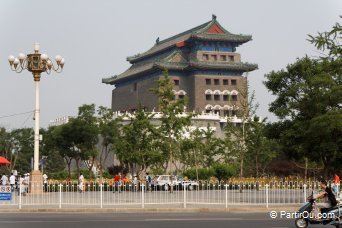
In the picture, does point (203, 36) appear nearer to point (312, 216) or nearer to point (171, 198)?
point (171, 198)

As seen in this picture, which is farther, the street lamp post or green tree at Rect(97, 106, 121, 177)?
green tree at Rect(97, 106, 121, 177)

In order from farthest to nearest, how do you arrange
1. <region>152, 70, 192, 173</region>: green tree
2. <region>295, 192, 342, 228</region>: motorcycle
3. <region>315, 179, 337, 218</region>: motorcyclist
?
1. <region>152, 70, 192, 173</region>: green tree
2. <region>315, 179, 337, 218</region>: motorcyclist
3. <region>295, 192, 342, 228</region>: motorcycle

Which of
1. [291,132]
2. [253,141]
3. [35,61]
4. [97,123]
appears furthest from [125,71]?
[291,132]

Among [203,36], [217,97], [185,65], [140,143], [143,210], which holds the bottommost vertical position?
[143,210]

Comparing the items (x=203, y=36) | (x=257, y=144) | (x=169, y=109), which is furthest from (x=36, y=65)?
(x=203, y=36)

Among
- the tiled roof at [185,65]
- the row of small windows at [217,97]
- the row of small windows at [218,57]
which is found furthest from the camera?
the row of small windows at [217,97]

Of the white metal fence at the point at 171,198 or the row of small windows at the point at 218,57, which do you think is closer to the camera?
the white metal fence at the point at 171,198

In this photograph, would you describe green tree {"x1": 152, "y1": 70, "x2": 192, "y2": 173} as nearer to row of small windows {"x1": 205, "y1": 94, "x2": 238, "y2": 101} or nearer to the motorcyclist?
the motorcyclist

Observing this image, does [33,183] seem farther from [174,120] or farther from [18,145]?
[18,145]

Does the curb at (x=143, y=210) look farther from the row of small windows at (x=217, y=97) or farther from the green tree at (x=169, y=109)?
the row of small windows at (x=217, y=97)

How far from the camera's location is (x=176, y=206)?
73.2 feet

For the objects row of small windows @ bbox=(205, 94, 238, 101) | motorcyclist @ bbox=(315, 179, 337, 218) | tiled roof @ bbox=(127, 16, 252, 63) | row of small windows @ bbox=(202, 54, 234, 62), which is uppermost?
tiled roof @ bbox=(127, 16, 252, 63)

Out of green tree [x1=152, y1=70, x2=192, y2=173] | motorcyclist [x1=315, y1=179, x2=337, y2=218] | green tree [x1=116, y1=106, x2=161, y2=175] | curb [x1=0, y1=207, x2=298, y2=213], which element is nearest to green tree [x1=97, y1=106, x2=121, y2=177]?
green tree [x1=116, y1=106, x2=161, y2=175]

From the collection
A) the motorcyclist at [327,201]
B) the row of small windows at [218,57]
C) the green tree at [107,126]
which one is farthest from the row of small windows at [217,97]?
the motorcyclist at [327,201]
